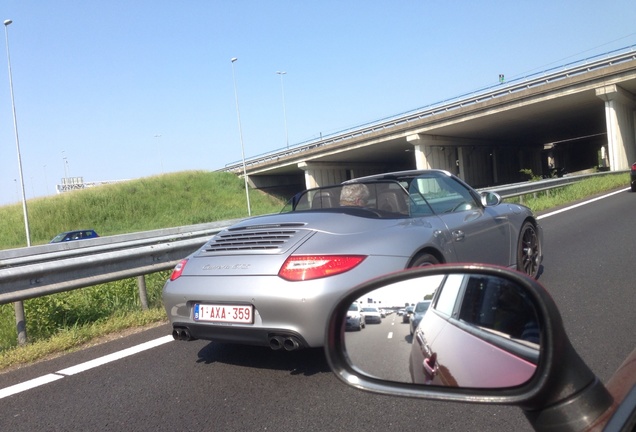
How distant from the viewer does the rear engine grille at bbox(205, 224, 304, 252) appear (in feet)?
13.7

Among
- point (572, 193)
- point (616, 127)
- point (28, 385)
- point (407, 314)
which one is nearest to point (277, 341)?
point (407, 314)

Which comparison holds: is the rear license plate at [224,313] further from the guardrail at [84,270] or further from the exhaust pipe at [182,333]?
the guardrail at [84,270]

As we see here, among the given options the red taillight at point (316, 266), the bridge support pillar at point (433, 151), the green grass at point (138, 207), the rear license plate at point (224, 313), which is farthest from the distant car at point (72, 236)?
the red taillight at point (316, 266)

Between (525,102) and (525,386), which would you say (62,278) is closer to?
(525,386)

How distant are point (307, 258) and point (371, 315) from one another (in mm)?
1688

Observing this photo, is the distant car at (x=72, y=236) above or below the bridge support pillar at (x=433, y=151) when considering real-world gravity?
below

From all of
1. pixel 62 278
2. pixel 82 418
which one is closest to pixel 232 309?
pixel 82 418

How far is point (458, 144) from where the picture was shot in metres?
47.3

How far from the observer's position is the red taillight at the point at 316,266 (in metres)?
3.82

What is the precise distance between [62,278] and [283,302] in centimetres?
329

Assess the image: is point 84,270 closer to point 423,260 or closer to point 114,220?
point 423,260

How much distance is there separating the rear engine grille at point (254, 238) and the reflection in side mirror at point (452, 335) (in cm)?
202

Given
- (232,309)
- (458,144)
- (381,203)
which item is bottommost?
(232,309)

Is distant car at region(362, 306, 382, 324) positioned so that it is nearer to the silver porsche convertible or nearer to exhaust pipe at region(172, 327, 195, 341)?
the silver porsche convertible
